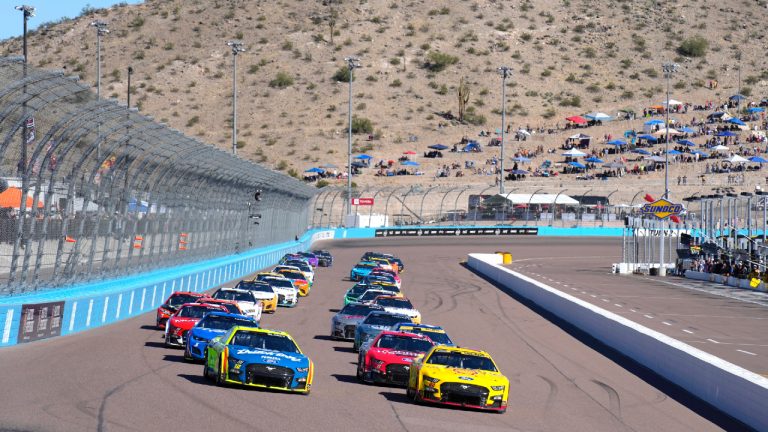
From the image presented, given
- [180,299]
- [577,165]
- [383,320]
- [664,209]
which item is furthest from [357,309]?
[577,165]

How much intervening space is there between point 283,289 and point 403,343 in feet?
54.0

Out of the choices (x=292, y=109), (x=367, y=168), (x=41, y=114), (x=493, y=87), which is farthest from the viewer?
(x=493, y=87)

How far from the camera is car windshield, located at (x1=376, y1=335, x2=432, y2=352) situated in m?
21.0

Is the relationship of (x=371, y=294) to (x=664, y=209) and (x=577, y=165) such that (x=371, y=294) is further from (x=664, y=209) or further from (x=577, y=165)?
(x=577, y=165)

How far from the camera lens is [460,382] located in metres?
18.3

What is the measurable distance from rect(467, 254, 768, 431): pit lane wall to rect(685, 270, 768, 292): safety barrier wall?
16.9m

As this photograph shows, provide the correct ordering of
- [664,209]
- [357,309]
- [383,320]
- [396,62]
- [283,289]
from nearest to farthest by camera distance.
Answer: [383,320] < [357,309] < [283,289] < [664,209] < [396,62]

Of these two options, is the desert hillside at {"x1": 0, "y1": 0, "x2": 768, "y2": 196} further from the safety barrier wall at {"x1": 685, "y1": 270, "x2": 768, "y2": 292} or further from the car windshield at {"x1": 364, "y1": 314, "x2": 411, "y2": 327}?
the car windshield at {"x1": 364, "y1": 314, "x2": 411, "y2": 327}

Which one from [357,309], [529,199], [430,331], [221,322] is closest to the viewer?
[221,322]

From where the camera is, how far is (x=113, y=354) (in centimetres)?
2223

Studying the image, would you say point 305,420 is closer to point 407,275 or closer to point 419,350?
point 419,350

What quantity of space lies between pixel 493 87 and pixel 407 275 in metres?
91.1

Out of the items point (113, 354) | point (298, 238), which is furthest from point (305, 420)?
point (298, 238)

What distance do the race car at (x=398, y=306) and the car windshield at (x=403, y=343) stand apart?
774cm
